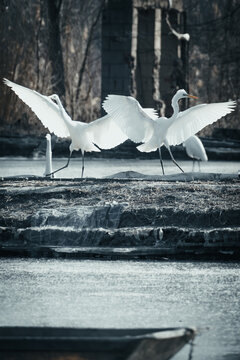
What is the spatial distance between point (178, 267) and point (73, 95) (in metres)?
17.0

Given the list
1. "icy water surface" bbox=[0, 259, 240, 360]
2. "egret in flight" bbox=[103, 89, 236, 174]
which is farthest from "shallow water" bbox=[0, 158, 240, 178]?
"icy water surface" bbox=[0, 259, 240, 360]

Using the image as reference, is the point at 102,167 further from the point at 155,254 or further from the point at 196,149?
the point at 155,254

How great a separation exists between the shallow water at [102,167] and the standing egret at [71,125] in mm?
1178

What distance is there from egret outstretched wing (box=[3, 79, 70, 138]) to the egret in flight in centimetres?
88

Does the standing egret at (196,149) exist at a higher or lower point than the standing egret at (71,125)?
lower

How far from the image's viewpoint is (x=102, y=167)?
Result: 62.6 feet

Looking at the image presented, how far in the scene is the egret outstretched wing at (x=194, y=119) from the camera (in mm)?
14953

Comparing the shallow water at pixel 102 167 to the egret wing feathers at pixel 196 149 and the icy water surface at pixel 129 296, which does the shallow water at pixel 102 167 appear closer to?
the egret wing feathers at pixel 196 149

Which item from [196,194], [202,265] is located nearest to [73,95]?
[196,194]

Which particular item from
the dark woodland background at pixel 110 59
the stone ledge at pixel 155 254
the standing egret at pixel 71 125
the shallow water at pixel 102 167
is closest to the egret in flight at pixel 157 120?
the standing egret at pixel 71 125

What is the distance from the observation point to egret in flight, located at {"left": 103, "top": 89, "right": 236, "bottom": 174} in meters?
14.6

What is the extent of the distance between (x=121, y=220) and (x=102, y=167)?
726cm

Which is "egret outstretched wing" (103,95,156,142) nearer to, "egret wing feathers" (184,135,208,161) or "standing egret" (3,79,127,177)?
"standing egret" (3,79,127,177)

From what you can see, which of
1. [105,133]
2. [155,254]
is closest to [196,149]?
[105,133]
